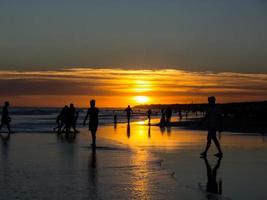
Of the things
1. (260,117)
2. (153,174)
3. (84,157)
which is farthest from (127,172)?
(260,117)

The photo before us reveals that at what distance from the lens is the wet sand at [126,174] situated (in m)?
10.5

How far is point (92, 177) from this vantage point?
12578mm

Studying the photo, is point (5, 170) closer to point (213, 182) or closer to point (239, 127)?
point (213, 182)

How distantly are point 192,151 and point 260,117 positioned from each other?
4210 cm

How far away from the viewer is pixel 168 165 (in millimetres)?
15109

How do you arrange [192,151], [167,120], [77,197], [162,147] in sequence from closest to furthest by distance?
1. [77,197]
2. [192,151]
3. [162,147]
4. [167,120]

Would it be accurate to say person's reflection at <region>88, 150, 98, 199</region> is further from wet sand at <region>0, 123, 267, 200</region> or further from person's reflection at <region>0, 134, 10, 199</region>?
person's reflection at <region>0, 134, 10, 199</region>

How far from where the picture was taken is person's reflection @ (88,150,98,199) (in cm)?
1042

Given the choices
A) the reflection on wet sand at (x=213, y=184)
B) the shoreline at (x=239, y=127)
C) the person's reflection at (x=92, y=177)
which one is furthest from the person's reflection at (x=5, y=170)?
the shoreline at (x=239, y=127)

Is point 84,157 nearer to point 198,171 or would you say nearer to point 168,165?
point 168,165

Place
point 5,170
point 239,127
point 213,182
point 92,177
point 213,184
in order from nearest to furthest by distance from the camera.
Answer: point 213,184 → point 213,182 → point 92,177 → point 5,170 → point 239,127

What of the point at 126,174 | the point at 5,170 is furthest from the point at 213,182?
the point at 5,170

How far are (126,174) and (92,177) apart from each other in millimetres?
944

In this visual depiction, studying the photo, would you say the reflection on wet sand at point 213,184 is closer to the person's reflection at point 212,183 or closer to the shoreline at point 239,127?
the person's reflection at point 212,183
